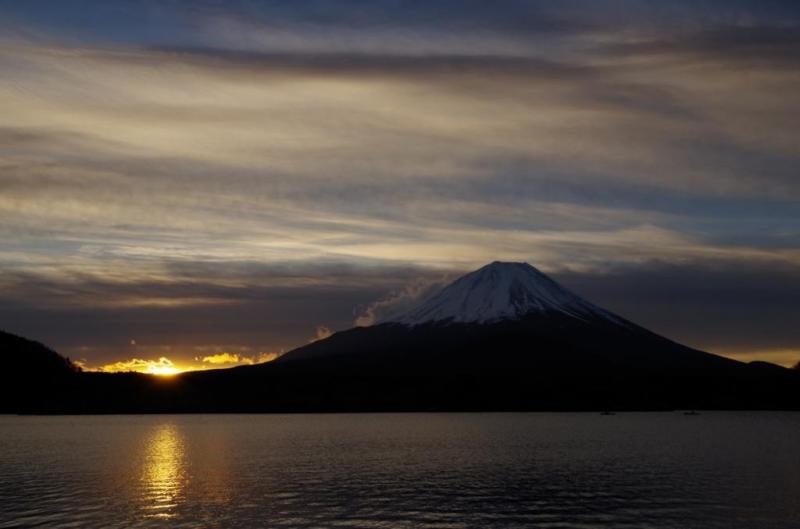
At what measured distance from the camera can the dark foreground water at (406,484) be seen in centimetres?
6366

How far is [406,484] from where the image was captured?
8331 cm

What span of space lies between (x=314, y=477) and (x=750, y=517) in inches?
1636

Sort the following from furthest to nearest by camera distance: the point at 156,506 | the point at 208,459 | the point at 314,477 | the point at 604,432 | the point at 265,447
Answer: the point at 604,432 → the point at 265,447 → the point at 208,459 → the point at 314,477 → the point at 156,506

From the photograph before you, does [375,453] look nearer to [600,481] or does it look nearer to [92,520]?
[600,481]

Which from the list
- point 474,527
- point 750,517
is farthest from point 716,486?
point 474,527

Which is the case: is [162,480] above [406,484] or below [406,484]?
above

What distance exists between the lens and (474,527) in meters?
60.0

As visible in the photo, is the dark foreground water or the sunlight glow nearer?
the dark foreground water

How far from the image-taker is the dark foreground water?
63.7m

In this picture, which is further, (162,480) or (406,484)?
(162,480)

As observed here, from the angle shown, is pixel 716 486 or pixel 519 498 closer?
pixel 519 498

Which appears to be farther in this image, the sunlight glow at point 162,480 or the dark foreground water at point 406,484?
the sunlight glow at point 162,480

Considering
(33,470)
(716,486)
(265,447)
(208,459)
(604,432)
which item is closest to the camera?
(716,486)

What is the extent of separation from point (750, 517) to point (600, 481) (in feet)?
76.1
